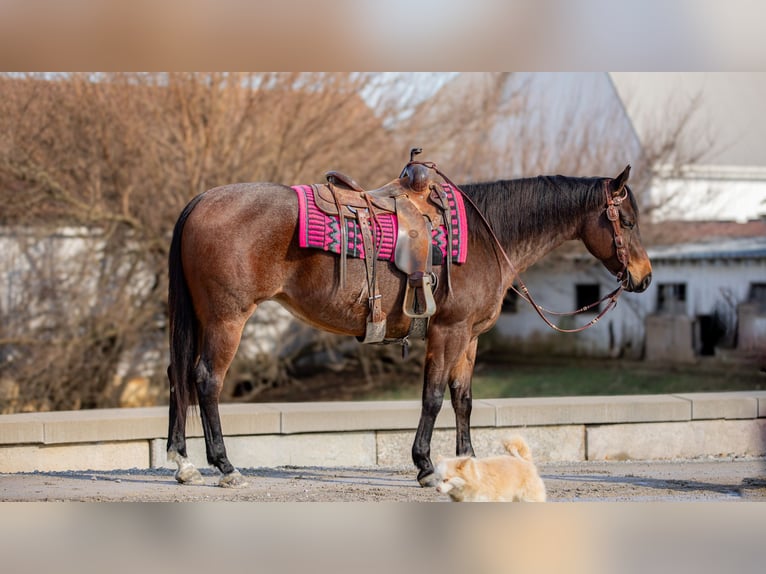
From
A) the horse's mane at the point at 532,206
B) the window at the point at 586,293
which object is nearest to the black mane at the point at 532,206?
the horse's mane at the point at 532,206

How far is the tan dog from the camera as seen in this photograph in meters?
4.62

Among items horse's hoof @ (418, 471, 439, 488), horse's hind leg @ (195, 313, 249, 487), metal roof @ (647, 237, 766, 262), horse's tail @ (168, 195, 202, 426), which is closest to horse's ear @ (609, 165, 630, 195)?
horse's hoof @ (418, 471, 439, 488)

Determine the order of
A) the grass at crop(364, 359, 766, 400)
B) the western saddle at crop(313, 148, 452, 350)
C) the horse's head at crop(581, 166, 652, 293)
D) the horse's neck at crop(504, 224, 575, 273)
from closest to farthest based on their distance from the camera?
the western saddle at crop(313, 148, 452, 350)
the horse's head at crop(581, 166, 652, 293)
the horse's neck at crop(504, 224, 575, 273)
the grass at crop(364, 359, 766, 400)

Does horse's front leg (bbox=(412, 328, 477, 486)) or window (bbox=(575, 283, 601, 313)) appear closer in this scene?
horse's front leg (bbox=(412, 328, 477, 486))

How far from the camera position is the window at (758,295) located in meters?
16.5

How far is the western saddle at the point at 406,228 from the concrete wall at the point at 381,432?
1.89 metres

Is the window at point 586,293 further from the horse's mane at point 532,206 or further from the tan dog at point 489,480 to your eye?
the tan dog at point 489,480

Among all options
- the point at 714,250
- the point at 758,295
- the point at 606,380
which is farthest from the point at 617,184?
the point at 714,250

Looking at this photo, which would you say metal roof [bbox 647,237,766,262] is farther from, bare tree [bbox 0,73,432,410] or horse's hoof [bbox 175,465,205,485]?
horse's hoof [bbox 175,465,205,485]

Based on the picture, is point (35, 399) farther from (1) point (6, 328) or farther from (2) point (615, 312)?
(2) point (615, 312)

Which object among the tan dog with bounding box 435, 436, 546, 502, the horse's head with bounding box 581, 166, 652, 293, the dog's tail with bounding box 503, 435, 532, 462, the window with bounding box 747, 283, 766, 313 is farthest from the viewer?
the window with bounding box 747, 283, 766, 313

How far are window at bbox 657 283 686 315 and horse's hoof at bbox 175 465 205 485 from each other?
13993mm

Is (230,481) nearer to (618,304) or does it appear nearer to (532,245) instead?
(532,245)

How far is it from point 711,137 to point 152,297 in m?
10.7
